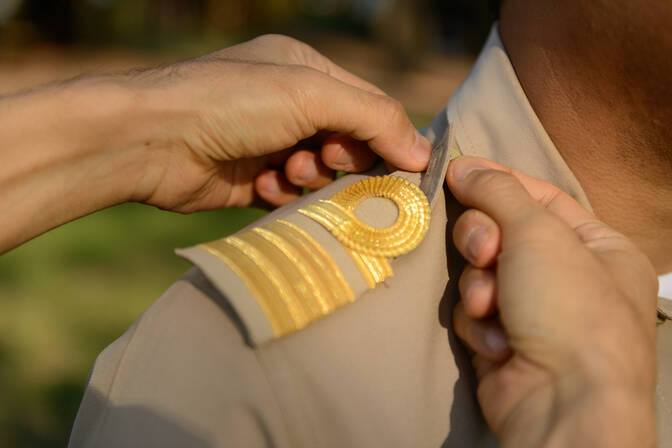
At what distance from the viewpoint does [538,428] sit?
0.82 meters

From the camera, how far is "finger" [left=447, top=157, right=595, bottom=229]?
0.94 metres

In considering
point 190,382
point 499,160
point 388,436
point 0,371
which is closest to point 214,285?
point 190,382

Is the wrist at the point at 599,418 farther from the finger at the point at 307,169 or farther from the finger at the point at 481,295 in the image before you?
the finger at the point at 307,169

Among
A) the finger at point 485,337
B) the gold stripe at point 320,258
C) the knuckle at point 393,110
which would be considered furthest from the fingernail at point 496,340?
the knuckle at point 393,110

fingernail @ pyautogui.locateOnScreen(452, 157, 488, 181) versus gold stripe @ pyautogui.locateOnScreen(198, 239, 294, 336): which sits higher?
fingernail @ pyautogui.locateOnScreen(452, 157, 488, 181)

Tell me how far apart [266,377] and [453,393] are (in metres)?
0.37

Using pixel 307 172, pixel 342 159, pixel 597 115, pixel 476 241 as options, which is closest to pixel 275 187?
pixel 307 172

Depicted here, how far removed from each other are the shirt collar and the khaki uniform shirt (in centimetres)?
27

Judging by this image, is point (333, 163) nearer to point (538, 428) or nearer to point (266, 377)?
point (266, 377)

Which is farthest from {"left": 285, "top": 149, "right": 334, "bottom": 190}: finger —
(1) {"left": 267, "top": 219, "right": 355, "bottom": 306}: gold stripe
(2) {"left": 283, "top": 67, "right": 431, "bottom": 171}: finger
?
(1) {"left": 267, "top": 219, "right": 355, "bottom": 306}: gold stripe

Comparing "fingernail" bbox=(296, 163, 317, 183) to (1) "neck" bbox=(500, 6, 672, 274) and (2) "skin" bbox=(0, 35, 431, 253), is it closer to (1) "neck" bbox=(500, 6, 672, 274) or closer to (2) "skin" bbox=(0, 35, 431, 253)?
(2) "skin" bbox=(0, 35, 431, 253)

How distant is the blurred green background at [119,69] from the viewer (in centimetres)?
324

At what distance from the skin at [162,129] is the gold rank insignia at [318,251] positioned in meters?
0.19

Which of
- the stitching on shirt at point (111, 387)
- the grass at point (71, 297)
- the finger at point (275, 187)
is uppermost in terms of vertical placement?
the finger at point (275, 187)
